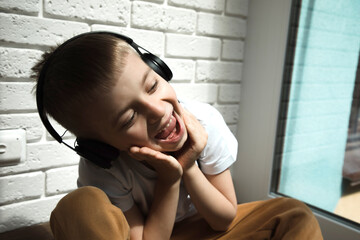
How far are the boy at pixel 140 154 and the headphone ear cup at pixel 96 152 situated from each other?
2cm

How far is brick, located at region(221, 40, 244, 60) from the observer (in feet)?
4.16

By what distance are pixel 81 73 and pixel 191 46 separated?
23.5 inches

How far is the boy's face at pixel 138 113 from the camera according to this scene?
0.68 m

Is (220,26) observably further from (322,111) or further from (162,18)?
(322,111)

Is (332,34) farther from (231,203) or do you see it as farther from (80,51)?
(80,51)

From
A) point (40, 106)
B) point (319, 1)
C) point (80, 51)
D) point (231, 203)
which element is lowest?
point (231, 203)

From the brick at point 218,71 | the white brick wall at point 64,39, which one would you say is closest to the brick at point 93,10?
the white brick wall at point 64,39

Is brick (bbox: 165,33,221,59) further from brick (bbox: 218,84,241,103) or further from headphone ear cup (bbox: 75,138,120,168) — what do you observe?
headphone ear cup (bbox: 75,138,120,168)

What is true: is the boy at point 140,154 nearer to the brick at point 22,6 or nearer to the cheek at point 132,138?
the cheek at point 132,138

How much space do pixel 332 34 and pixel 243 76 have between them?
1.20ft

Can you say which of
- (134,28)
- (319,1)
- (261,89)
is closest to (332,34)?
(319,1)

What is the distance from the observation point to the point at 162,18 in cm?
110

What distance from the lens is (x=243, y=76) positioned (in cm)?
133

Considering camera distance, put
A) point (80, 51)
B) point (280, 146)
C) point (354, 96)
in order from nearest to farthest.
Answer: point (80, 51), point (354, 96), point (280, 146)
